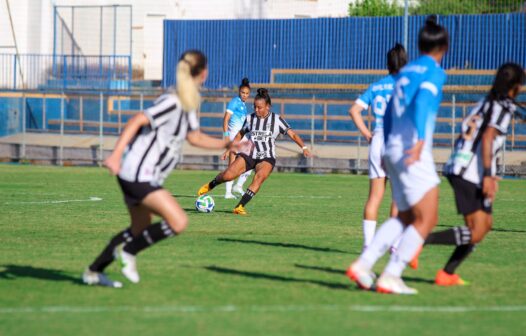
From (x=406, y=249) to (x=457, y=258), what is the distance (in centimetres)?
106

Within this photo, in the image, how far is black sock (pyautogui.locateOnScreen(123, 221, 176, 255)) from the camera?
811 cm

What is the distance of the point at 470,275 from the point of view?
31.0 feet

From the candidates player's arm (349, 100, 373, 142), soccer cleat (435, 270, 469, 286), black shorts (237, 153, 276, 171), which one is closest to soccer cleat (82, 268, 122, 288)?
soccer cleat (435, 270, 469, 286)

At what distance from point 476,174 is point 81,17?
38.4 m

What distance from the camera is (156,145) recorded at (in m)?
8.02

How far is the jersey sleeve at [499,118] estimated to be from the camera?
8.45 metres

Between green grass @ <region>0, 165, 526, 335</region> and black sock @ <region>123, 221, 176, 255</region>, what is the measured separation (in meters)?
0.36

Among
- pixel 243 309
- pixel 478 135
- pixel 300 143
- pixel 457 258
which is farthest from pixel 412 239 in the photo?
pixel 300 143

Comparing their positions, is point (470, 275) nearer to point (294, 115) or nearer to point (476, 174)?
point (476, 174)

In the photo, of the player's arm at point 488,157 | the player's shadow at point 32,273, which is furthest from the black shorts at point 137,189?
the player's arm at point 488,157

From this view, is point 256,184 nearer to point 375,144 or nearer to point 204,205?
point 204,205

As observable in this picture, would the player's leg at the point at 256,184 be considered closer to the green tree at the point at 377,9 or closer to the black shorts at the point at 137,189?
the black shorts at the point at 137,189

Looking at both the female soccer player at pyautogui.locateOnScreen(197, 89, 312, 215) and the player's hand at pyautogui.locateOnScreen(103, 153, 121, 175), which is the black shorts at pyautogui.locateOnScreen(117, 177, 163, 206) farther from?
the female soccer player at pyautogui.locateOnScreen(197, 89, 312, 215)

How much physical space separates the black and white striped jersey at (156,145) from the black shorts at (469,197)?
2415mm
